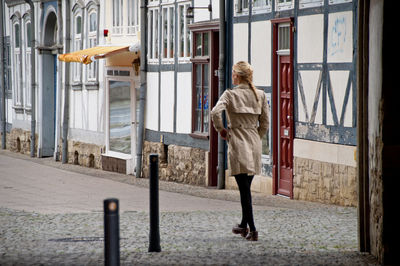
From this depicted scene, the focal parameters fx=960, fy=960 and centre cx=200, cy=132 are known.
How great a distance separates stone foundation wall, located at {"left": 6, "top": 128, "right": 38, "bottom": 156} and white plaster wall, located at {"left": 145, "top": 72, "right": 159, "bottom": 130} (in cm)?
874

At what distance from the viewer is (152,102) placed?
21766 millimetres

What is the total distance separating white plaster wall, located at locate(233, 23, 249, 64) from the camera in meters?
17.4

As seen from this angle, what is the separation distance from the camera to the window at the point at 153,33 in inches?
857

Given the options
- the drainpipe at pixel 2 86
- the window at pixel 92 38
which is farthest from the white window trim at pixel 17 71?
the window at pixel 92 38

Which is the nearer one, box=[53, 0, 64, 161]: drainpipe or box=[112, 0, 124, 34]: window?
box=[112, 0, 124, 34]: window

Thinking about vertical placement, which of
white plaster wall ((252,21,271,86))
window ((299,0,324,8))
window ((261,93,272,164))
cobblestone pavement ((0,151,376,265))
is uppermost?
window ((299,0,324,8))

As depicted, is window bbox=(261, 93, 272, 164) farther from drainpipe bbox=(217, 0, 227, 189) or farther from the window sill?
the window sill

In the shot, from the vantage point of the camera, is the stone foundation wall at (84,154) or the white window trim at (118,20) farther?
the stone foundation wall at (84,154)

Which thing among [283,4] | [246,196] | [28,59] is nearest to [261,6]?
[283,4]

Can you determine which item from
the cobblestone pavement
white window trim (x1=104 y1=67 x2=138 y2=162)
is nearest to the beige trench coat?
the cobblestone pavement

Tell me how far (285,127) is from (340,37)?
2.53 meters

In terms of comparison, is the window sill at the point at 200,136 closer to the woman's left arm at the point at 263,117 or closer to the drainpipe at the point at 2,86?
the woman's left arm at the point at 263,117

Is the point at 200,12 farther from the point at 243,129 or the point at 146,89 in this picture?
the point at 243,129

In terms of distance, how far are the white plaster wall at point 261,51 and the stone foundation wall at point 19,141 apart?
14257 millimetres
